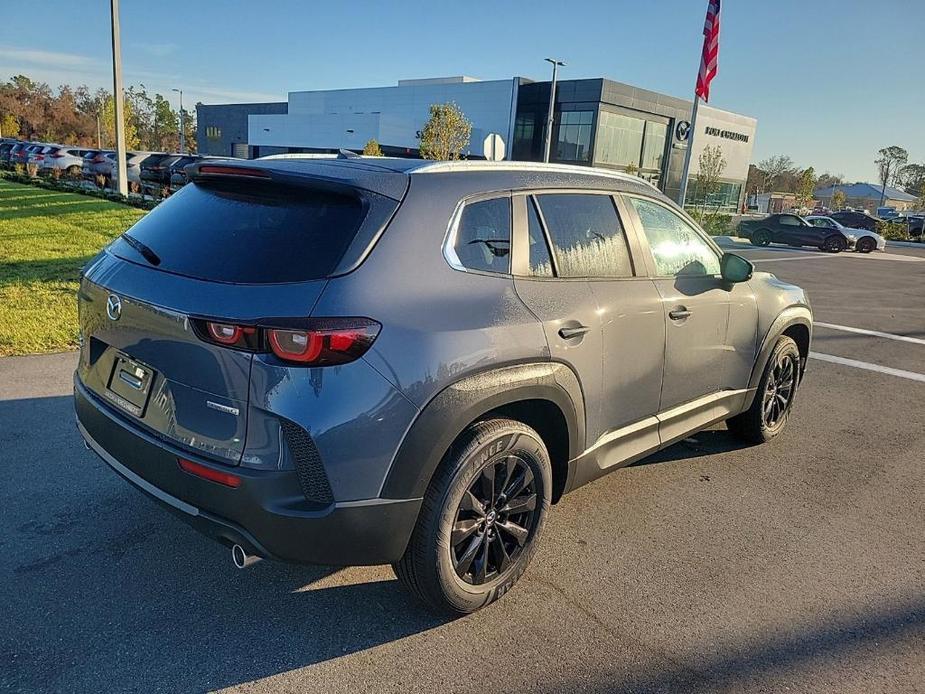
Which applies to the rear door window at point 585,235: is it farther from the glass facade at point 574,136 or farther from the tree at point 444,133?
the glass facade at point 574,136

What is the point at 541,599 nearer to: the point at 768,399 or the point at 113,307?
the point at 113,307

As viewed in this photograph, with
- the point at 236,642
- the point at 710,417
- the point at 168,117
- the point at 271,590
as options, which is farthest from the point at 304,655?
the point at 168,117

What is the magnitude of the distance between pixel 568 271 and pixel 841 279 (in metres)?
16.2

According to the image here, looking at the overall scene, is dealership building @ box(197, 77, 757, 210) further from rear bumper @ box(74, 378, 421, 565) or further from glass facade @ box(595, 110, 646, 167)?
rear bumper @ box(74, 378, 421, 565)

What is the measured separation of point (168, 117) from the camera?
9700 cm

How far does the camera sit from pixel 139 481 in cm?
259

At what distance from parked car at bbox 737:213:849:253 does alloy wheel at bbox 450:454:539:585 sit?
2837cm

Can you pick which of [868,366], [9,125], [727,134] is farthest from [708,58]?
[9,125]

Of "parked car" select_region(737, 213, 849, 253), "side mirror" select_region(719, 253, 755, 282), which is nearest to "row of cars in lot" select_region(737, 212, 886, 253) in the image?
"parked car" select_region(737, 213, 849, 253)

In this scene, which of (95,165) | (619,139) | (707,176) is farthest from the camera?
(619,139)

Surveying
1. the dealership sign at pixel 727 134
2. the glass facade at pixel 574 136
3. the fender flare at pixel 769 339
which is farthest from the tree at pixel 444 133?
the dealership sign at pixel 727 134

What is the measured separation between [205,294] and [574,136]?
54434mm

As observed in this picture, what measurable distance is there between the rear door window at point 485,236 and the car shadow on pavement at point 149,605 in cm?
145

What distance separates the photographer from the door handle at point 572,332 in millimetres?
2861
